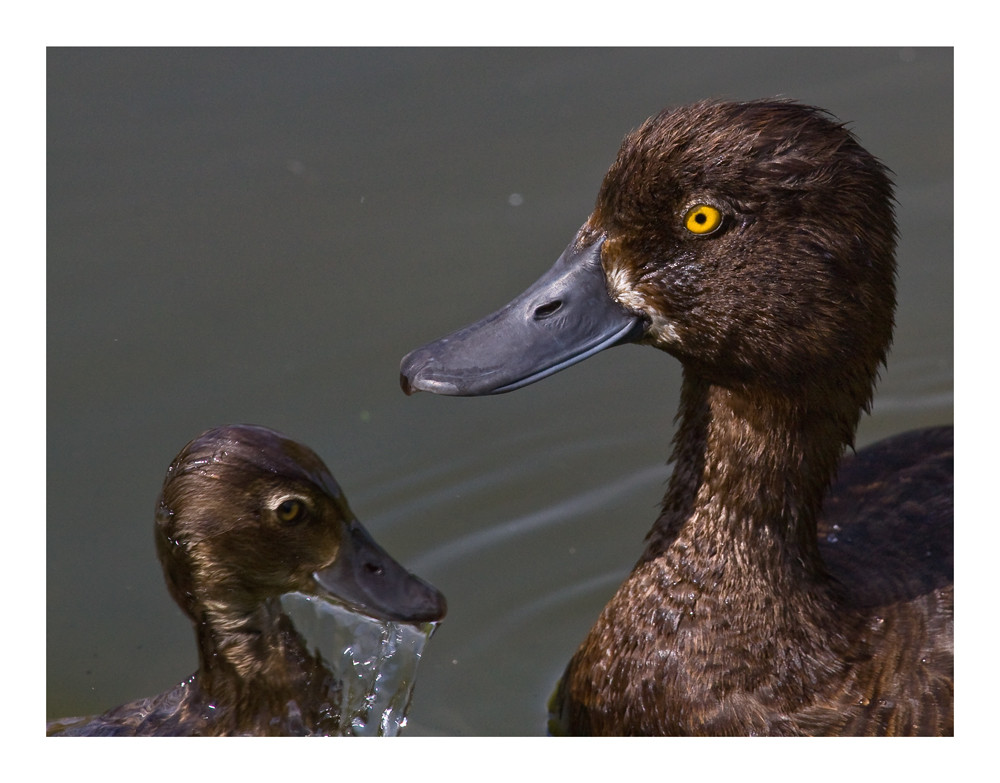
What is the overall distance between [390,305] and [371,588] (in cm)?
258

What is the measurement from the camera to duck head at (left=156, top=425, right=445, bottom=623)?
4.32m

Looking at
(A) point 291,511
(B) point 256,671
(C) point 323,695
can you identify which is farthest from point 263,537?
(C) point 323,695

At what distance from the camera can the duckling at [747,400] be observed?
154 inches

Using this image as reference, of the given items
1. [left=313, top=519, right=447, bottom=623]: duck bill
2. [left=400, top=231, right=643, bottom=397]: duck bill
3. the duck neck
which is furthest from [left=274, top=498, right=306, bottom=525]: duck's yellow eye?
the duck neck

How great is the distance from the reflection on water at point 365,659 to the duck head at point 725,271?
1.31m

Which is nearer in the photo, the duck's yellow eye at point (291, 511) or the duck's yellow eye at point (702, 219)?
the duck's yellow eye at point (702, 219)

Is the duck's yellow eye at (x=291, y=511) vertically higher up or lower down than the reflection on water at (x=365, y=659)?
higher up

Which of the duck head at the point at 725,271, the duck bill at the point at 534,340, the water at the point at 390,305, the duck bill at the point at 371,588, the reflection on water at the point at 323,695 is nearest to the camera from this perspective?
the duck head at the point at 725,271

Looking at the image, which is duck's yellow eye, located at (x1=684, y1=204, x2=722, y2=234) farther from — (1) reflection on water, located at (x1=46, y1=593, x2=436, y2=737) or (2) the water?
(2) the water

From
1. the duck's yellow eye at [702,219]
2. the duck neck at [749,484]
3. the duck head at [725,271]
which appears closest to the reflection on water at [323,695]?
the duck neck at [749,484]

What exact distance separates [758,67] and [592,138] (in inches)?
44.9

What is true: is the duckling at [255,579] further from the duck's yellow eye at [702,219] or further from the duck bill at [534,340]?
the duck's yellow eye at [702,219]

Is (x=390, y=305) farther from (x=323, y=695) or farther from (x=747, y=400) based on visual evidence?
(x=747, y=400)

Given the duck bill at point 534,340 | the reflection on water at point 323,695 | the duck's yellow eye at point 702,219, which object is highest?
the duck's yellow eye at point 702,219
